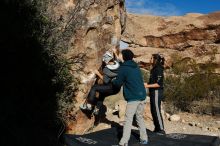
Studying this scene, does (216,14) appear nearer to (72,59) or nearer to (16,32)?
(72,59)

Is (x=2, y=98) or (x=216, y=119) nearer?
(x=2, y=98)

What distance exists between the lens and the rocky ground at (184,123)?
11.8 metres

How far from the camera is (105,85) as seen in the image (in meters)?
9.65

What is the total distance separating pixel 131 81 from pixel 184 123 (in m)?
5.51

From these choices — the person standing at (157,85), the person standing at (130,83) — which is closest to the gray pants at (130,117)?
the person standing at (130,83)

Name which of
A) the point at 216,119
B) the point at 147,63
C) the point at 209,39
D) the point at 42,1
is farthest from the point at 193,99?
the point at 209,39

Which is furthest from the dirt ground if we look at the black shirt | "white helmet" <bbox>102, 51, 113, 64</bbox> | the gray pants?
the gray pants

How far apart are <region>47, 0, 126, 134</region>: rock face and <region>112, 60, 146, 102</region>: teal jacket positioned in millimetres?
1754

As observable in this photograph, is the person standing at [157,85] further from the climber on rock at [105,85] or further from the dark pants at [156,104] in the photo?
the climber on rock at [105,85]

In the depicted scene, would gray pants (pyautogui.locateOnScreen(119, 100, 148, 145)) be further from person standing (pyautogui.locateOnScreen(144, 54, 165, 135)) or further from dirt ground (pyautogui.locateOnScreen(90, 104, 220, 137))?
dirt ground (pyautogui.locateOnScreen(90, 104, 220, 137))

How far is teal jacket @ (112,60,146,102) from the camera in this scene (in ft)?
26.0

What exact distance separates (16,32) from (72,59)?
2174 millimetres

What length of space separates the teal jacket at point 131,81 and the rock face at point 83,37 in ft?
5.76

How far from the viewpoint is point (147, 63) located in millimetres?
28359
